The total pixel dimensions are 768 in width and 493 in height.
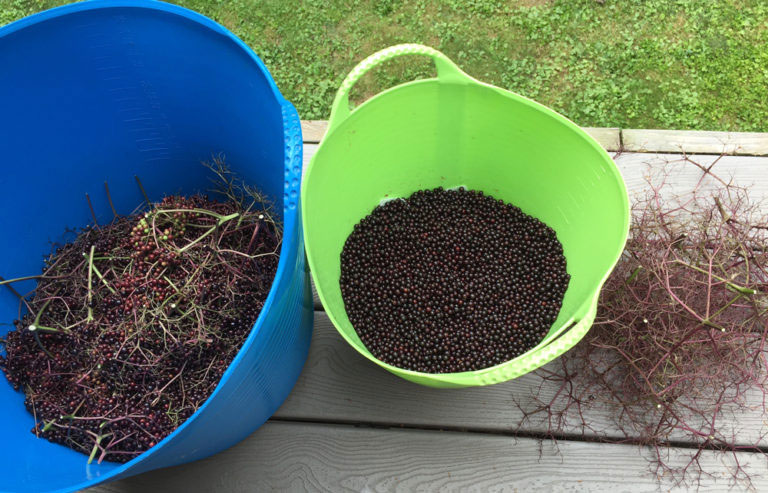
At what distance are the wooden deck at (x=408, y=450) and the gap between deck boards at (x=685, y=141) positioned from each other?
0.58m

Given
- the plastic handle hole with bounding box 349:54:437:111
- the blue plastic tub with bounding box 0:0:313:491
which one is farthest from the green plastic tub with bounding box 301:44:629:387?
the plastic handle hole with bounding box 349:54:437:111

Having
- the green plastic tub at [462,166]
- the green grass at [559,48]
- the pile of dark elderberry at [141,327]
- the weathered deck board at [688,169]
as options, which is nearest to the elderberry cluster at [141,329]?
the pile of dark elderberry at [141,327]

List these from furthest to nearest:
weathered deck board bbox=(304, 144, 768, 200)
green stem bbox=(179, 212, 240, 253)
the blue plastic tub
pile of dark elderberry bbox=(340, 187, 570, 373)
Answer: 1. weathered deck board bbox=(304, 144, 768, 200)
2. pile of dark elderberry bbox=(340, 187, 570, 373)
3. green stem bbox=(179, 212, 240, 253)
4. the blue plastic tub

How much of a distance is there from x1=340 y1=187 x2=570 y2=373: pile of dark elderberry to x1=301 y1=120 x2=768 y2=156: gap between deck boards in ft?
0.95

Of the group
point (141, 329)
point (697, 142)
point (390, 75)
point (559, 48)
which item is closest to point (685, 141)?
point (697, 142)

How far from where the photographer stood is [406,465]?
101 centimetres

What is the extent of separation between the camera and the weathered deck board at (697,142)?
3.86 ft

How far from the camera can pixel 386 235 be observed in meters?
1.15

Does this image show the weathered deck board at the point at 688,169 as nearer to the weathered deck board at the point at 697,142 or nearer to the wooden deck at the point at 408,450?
the weathered deck board at the point at 697,142

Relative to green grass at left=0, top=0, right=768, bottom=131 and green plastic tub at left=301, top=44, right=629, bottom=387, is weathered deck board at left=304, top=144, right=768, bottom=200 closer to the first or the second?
green plastic tub at left=301, top=44, right=629, bottom=387

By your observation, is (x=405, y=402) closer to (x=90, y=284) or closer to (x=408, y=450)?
(x=408, y=450)

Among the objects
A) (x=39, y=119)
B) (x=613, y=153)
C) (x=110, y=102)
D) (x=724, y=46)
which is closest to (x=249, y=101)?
(x=110, y=102)

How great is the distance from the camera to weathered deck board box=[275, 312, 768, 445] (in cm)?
102

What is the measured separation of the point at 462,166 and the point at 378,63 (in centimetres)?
42
